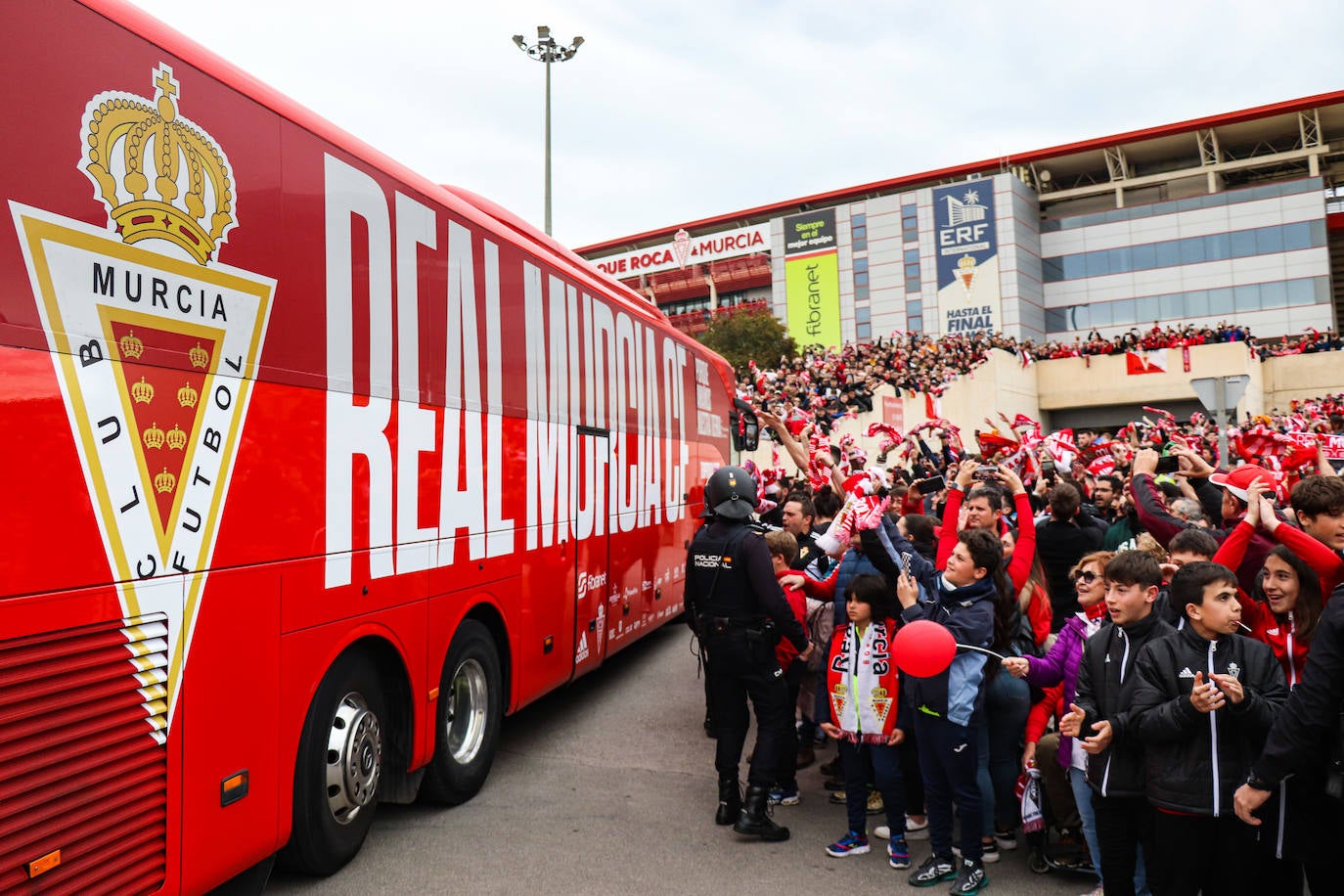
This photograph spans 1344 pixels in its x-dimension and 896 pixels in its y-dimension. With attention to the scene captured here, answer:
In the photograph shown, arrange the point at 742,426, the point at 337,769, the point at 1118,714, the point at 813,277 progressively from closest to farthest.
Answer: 1. the point at 1118,714
2. the point at 337,769
3. the point at 742,426
4. the point at 813,277

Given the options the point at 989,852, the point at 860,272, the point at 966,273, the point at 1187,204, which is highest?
the point at 1187,204

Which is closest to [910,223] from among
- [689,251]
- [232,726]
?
[689,251]

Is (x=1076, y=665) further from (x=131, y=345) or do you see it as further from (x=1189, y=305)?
(x=1189, y=305)

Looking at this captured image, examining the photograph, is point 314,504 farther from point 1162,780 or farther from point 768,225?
point 768,225

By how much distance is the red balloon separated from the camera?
13.7ft

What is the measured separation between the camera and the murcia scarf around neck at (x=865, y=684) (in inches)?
193

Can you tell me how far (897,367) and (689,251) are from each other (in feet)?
122

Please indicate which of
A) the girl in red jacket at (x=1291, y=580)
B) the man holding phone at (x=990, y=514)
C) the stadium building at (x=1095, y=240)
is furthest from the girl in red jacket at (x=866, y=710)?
the stadium building at (x=1095, y=240)

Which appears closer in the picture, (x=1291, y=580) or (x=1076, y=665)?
(x=1291, y=580)

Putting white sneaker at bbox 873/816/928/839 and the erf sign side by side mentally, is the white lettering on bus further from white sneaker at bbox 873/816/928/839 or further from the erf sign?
the erf sign

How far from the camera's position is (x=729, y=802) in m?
5.35

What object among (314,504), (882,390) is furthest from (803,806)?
(882,390)

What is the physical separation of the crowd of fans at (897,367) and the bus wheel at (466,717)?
62.7ft

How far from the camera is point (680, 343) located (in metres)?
10.7
